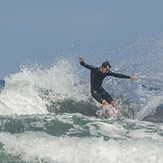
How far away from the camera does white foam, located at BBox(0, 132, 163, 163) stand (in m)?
5.27

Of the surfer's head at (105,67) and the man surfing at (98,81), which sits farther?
the man surfing at (98,81)

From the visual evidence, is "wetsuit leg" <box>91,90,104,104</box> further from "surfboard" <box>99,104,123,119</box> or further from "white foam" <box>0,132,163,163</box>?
"white foam" <box>0,132,163,163</box>

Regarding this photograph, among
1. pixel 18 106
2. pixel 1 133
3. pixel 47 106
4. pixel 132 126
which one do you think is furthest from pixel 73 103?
pixel 1 133

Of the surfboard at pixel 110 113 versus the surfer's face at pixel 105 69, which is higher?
the surfer's face at pixel 105 69

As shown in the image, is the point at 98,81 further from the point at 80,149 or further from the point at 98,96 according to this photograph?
the point at 80,149

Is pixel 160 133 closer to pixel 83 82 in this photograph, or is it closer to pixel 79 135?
pixel 79 135

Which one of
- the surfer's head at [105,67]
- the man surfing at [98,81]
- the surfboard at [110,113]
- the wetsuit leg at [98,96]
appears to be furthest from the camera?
the man surfing at [98,81]

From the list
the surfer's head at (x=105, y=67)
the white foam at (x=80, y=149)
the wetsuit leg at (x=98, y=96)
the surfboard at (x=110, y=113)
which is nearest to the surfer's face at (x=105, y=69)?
the surfer's head at (x=105, y=67)

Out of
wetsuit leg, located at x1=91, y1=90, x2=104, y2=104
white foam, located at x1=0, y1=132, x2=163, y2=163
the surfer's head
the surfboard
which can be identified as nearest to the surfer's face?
the surfer's head

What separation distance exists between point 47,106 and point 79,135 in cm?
506

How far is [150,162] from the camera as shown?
5281mm

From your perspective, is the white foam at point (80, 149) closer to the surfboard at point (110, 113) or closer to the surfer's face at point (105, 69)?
the surfboard at point (110, 113)

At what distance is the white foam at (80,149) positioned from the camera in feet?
17.3

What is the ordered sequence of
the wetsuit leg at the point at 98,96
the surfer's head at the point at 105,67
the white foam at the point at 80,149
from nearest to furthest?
the white foam at the point at 80,149 < the surfer's head at the point at 105,67 < the wetsuit leg at the point at 98,96
